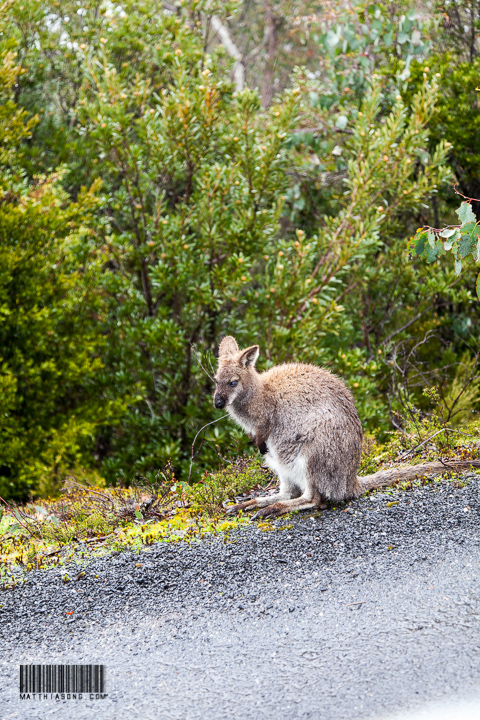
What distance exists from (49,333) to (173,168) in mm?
2501

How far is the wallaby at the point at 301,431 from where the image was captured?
487 cm

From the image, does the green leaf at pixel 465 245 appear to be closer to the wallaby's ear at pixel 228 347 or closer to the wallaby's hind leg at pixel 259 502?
the wallaby's ear at pixel 228 347

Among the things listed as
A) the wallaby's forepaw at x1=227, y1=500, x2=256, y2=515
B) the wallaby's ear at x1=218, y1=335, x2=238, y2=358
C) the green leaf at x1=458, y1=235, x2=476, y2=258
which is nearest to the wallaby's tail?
the wallaby's forepaw at x1=227, y1=500, x2=256, y2=515

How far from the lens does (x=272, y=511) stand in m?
4.91

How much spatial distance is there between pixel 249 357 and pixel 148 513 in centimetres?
143

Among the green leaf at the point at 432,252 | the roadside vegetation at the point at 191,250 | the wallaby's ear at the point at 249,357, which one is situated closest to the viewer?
the green leaf at the point at 432,252

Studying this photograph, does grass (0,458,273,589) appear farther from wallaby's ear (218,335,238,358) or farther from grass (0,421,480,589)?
wallaby's ear (218,335,238,358)

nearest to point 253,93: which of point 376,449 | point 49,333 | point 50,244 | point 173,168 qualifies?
point 173,168

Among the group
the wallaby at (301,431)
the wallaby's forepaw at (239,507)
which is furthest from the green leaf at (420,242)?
the wallaby's forepaw at (239,507)

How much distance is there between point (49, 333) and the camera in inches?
316

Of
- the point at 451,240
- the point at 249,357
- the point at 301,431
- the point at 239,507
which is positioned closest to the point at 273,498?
the point at 239,507

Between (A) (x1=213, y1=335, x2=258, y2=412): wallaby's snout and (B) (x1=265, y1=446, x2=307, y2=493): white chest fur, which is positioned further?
(A) (x1=213, y1=335, x2=258, y2=412): wallaby's snout

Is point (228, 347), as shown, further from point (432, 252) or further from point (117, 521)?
point (432, 252)

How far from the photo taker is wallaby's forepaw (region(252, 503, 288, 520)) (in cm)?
491
